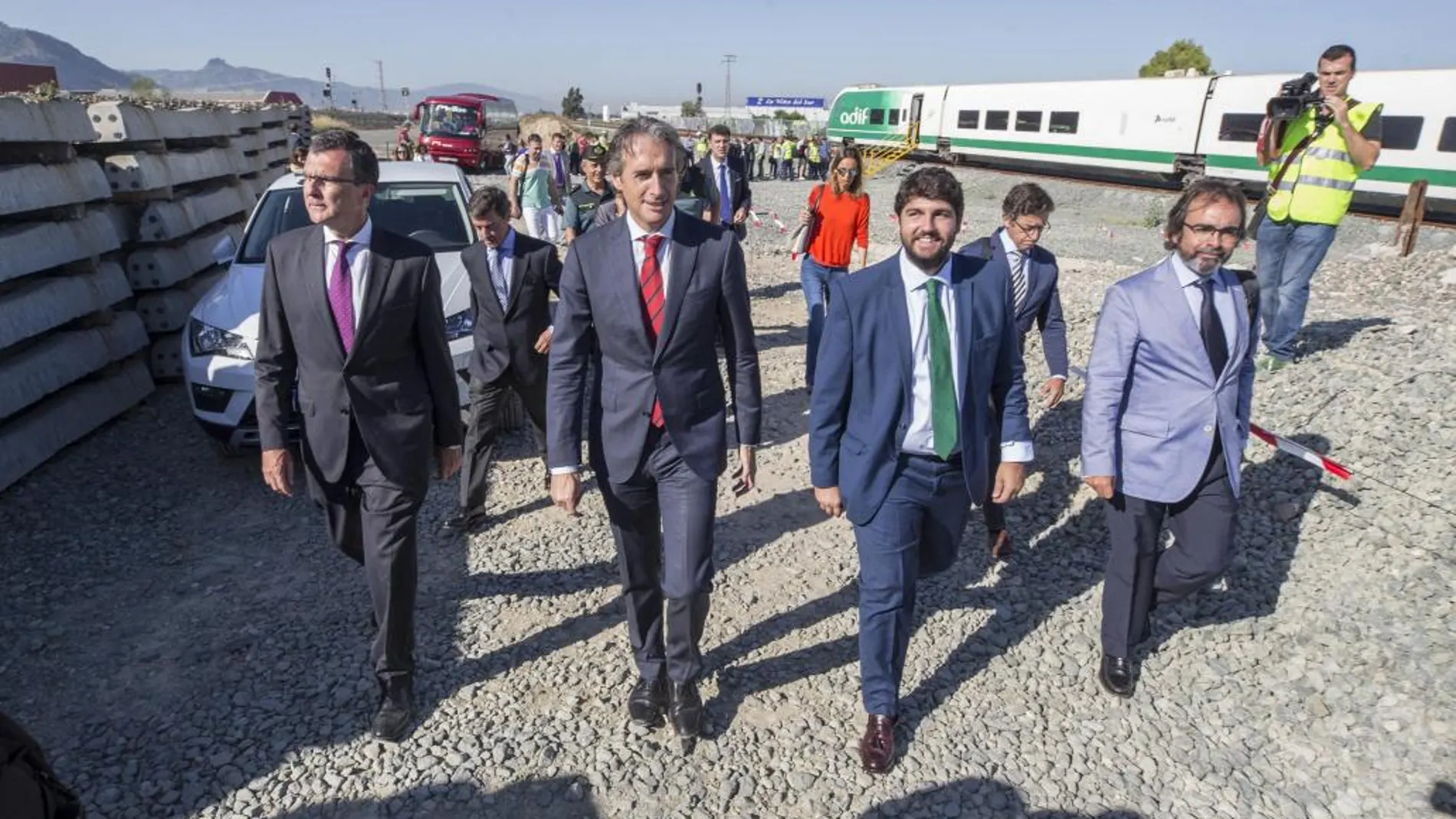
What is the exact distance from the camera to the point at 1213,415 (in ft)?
11.0

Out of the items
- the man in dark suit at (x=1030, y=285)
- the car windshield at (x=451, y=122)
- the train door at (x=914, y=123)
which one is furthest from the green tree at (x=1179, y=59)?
the man in dark suit at (x=1030, y=285)

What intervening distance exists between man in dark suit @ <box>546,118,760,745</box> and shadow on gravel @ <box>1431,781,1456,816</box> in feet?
9.15

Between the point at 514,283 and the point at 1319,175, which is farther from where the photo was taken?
the point at 1319,175

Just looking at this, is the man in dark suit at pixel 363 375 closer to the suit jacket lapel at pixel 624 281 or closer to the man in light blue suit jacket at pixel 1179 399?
the suit jacket lapel at pixel 624 281

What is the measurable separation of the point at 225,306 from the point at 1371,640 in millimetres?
7012

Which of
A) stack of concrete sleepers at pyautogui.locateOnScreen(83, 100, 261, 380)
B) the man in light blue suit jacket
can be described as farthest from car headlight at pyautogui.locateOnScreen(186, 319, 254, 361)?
the man in light blue suit jacket

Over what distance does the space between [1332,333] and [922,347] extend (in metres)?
5.71

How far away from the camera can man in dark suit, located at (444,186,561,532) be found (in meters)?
4.94

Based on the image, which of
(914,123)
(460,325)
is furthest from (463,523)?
(914,123)

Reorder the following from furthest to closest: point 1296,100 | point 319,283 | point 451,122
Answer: point 451,122 < point 1296,100 < point 319,283

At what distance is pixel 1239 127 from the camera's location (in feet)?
66.6

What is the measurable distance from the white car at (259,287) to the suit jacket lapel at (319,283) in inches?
52.4

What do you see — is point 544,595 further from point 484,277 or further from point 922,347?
point 922,347

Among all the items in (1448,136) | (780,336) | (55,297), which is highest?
(1448,136)
